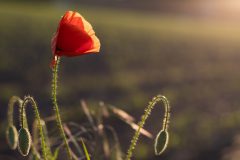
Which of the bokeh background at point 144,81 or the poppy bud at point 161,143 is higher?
the bokeh background at point 144,81

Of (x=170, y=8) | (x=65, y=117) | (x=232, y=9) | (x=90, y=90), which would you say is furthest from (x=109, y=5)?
(x=65, y=117)

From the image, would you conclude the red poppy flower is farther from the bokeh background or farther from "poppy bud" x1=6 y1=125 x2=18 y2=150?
the bokeh background

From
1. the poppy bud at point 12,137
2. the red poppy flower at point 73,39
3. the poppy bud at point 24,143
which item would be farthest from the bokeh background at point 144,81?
the red poppy flower at point 73,39

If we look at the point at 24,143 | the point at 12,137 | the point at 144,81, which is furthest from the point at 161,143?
the point at 144,81

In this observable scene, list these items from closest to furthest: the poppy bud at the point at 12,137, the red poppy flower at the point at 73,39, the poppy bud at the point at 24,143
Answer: the red poppy flower at the point at 73,39, the poppy bud at the point at 24,143, the poppy bud at the point at 12,137

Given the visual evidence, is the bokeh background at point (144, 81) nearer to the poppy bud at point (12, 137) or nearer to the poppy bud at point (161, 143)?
the poppy bud at point (12, 137)

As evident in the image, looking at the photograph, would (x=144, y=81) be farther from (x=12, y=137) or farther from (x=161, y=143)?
(x=161, y=143)

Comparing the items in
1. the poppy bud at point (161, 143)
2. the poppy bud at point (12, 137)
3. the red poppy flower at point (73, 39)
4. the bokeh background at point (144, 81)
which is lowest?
the poppy bud at point (12, 137)
